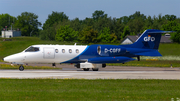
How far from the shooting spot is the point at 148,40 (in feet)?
116

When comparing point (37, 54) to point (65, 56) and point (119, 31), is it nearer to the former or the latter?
point (65, 56)

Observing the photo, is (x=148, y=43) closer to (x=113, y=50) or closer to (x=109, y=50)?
(x=113, y=50)

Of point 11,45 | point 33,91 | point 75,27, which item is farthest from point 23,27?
point 33,91

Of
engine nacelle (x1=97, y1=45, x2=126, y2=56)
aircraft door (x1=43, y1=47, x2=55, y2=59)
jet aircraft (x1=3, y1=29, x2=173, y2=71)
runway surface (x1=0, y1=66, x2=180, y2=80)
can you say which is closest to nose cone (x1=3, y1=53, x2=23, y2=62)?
jet aircraft (x1=3, y1=29, x2=173, y2=71)

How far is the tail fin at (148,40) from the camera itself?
35209 millimetres

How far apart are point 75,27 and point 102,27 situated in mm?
12775

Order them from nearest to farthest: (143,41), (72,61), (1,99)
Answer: (1,99) < (72,61) < (143,41)

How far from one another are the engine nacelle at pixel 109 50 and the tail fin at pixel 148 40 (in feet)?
6.98

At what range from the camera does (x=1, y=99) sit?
13.0m

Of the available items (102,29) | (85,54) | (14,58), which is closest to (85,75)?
(85,54)

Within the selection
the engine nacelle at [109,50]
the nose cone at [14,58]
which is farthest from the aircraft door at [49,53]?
the engine nacelle at [109,50]

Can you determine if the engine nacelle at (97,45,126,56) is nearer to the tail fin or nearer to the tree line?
the tail fin

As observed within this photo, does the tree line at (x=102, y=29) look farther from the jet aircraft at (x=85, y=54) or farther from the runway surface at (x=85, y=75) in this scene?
the runway surface at (x=85, y=75)

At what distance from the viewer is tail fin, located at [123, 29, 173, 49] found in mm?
35209
